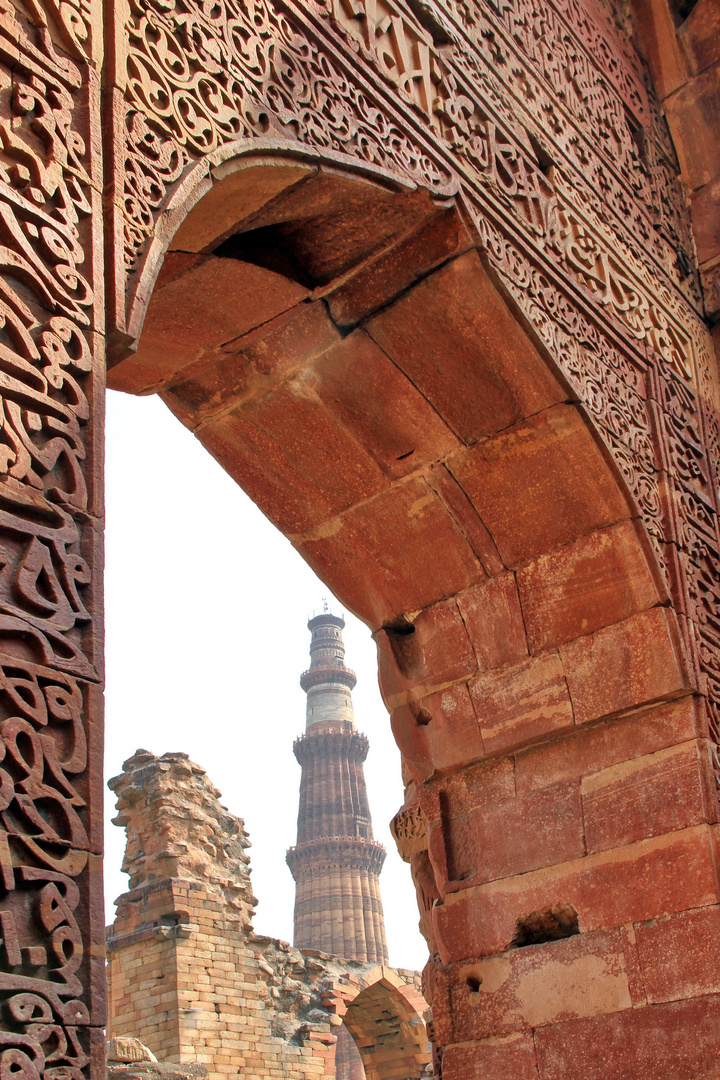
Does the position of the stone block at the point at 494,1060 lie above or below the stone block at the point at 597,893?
below

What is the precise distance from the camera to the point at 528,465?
13.1 feet

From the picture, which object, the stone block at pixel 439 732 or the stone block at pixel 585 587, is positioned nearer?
the stone block at pixel 585 587

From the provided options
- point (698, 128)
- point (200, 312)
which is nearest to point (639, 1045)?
point (200, 312)

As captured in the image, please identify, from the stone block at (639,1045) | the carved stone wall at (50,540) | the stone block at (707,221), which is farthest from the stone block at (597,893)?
the stone block at (707,221)

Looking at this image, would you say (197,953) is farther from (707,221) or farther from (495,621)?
(707,221)

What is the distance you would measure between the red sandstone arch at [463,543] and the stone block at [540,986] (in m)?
0.01

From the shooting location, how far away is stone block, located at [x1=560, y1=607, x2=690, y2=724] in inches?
149

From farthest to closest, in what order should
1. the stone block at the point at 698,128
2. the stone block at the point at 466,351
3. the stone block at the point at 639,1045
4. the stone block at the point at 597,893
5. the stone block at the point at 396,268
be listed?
the stone block at the point at 698,128 < the stone block at the point at 466,351 < the stone block at the point at 396,268 < the stone block at the point at 597,893 < the stone block at the point at 639,1045

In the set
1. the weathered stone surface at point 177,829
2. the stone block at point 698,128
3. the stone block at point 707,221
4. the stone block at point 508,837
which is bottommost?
the stone block at point 508,837

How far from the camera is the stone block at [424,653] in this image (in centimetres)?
424

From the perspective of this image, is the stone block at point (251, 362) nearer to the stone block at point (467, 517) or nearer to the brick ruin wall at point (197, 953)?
the stone block at point (467, 517)

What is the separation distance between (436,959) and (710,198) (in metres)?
4.21

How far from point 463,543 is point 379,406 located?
25.1 inches

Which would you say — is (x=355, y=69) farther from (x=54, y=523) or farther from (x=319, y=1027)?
(x=319, y=1027)
